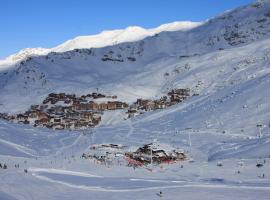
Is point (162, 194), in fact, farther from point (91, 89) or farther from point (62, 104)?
point (91, 89)

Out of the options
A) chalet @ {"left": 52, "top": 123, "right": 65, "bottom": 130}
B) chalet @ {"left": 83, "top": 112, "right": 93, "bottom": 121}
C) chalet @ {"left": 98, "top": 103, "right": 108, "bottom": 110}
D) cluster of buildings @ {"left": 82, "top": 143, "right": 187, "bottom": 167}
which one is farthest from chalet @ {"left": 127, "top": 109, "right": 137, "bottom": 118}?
cluster of buildings @ {"left": 82, "top": 143, "right": 187, "bottom": 167}

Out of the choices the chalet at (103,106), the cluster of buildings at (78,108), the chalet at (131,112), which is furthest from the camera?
the chalet at (103,106)

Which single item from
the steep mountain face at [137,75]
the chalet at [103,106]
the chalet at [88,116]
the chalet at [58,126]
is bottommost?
the chalet at [58,126]

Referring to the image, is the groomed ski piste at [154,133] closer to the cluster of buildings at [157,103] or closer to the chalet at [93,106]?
the cluster of buildings at [157,103]

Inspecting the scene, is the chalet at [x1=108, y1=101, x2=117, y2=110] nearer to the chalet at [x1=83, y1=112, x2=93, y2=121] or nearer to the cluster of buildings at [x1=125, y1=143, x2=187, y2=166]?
the chalet at [x1=83, y1=112, x2=93, y2=121]

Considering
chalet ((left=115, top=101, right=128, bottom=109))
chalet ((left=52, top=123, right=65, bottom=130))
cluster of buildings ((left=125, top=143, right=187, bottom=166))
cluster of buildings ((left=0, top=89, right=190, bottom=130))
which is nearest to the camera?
cluster of buildings ((left=125, top=143, right=187, bottom=166))

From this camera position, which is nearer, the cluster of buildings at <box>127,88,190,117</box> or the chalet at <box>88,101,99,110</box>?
the cluster of buildings at <box>127,88,190,117</box>

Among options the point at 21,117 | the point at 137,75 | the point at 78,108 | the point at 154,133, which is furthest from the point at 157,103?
the point at 137,75

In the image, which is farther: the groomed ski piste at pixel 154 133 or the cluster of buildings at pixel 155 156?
the cluster of buildings at pixel 155 156

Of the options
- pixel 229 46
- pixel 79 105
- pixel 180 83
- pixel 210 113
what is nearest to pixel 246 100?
pixel 210 113

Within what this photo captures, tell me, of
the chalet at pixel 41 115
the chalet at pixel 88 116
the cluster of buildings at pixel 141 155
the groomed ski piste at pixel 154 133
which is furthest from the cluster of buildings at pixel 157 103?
the cluster of buildings at pixel 141 155
